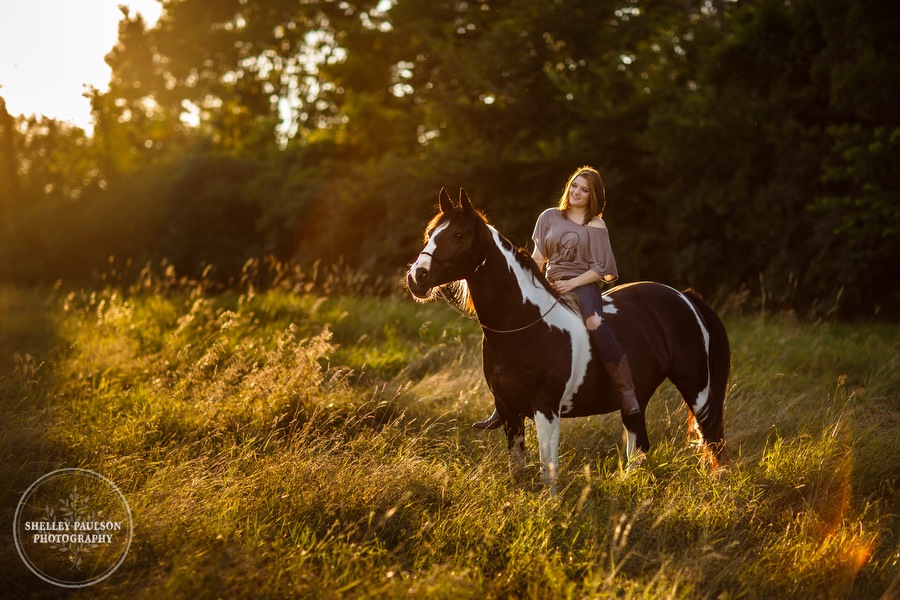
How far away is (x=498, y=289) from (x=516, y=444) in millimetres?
975

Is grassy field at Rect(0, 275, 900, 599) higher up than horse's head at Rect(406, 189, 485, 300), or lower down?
lower down

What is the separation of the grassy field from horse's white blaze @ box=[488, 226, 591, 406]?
1.73ft

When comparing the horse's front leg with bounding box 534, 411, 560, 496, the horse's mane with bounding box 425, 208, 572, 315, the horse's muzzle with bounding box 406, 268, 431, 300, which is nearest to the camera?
the horse's muzzle with bounding box 406, 268, 431, 300

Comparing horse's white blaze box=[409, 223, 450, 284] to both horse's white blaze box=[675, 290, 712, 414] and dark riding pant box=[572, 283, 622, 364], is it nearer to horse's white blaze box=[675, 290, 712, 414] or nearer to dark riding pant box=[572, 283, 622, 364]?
dark riding pant box=[572, 283, 622, 364]

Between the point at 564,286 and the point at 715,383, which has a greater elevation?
the point at 564,286

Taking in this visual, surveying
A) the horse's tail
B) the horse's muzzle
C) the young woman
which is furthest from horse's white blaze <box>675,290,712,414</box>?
the horse's muzzle


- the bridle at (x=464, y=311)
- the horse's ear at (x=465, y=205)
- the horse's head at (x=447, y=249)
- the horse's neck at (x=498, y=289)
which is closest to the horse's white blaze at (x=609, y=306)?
the bridle at (x=464, y=311)

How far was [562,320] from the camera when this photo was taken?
434 cm

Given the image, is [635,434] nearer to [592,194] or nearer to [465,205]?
[592,194]

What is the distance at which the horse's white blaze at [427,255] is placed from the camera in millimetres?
3754

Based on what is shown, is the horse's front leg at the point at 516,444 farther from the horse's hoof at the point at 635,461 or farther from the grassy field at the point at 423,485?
the horse's hoof at the point at 635,461

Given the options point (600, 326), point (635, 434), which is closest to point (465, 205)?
point (600, 326)

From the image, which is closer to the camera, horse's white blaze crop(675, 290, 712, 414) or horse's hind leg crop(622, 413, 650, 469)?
horse's hind leg crop(622, 413, 650, 469)

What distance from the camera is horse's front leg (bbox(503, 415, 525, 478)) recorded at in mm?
4289
